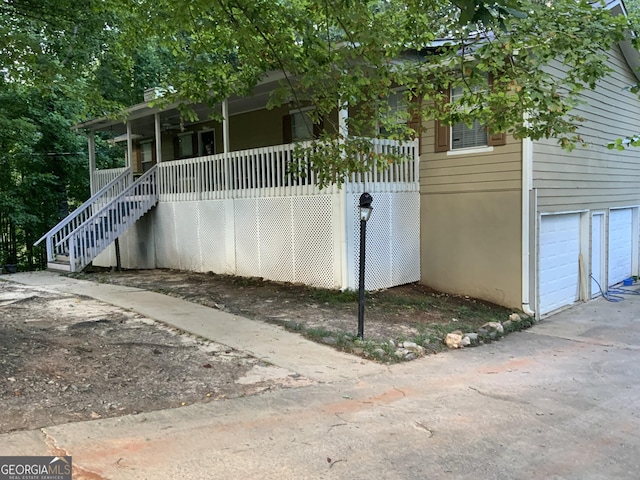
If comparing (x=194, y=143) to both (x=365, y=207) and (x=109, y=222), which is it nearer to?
(x=109, y=222)

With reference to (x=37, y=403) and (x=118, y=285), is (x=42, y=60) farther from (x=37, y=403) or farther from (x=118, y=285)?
(x=37, y=403)

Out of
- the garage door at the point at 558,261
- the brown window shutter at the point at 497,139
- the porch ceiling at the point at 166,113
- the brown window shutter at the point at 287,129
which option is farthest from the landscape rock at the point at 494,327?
the brown window shutter at the point at 287,129

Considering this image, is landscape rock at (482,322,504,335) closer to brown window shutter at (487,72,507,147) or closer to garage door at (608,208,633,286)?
brown window shutter at (487,72,507,147)

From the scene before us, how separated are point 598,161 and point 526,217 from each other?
3996 millimetres

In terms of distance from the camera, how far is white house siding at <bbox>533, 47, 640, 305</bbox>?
9.91 m

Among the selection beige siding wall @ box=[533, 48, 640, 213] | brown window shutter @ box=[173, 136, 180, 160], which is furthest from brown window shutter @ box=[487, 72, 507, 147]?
brown window shutter @ box=[173, 136, 180, 160]

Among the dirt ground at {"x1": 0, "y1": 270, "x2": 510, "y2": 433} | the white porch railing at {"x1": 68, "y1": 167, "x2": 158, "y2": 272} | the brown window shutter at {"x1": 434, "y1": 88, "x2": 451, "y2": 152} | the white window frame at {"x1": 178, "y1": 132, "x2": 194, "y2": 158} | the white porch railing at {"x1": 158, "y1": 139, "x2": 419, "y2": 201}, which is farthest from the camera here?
the white window frame at {"x1": 178, "y1": 132, "x2": 194, "y2": 158}

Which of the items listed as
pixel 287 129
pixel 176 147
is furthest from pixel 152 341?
pixel 176 147

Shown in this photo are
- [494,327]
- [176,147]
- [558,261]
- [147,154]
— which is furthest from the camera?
[147,154]

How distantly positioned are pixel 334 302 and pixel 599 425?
16.5 ft

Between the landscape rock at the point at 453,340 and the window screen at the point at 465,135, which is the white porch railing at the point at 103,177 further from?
the landscape rock at the point at 453,340

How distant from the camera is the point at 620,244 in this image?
43.5 feet

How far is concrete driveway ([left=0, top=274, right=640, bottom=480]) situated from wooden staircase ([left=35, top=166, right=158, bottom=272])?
9.79 m

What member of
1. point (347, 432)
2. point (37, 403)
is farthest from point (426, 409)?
point (37, 403)
